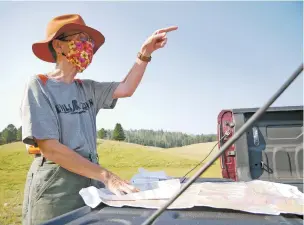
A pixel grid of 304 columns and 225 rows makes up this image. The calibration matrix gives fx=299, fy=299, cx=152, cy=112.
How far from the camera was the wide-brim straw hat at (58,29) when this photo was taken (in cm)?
194

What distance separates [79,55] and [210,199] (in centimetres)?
119

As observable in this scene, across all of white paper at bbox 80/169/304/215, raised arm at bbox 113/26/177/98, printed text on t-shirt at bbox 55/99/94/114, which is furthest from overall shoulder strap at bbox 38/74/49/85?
white paper at bbox 80/169/304/215

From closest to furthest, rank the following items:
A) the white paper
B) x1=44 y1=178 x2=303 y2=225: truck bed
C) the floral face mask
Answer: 1. x1=44 y1=178 x2=303 y2=225: truck bed
2. the white paper
3. the floral face mask

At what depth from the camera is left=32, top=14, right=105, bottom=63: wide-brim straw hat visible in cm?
194

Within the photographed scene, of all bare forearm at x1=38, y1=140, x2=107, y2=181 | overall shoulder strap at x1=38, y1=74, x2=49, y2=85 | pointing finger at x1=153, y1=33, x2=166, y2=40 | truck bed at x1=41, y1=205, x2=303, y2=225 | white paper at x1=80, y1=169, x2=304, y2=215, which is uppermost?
pointing finger at x1=153, y1=33, x2=166, y2=40

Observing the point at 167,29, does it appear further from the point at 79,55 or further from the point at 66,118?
the point at 66,118

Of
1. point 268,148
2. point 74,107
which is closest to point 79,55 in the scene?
point 74,107

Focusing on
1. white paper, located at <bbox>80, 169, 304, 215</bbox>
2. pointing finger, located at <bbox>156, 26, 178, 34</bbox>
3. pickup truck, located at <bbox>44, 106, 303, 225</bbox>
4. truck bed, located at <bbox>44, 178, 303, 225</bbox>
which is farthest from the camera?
pickup truck, located at <bbox>44, 106, 303, 225</bbox>

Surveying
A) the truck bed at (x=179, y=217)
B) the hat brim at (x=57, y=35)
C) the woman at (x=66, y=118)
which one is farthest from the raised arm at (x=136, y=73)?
the truck bed at (x=179, y=217)

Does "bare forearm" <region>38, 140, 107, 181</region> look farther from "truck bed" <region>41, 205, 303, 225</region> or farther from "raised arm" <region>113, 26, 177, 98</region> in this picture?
"raised arm" <region>113, 26, 177, 98</region>

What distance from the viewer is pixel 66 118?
5.64 ft

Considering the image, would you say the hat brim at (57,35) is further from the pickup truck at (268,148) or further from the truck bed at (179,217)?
the pickup truck at (268,148)

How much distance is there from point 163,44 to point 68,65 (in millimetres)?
622

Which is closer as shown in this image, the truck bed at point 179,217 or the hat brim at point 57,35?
the truck bed at point 179,217
